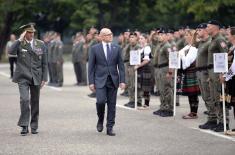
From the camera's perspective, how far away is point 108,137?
12.6m

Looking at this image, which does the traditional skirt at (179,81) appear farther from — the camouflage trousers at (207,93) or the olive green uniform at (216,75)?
the olive green uniform at (216,75)

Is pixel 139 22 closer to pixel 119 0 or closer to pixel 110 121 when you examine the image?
pixel 119 0

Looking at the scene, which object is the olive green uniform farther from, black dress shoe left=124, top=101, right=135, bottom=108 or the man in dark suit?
black dress shoe left=124, top=101, right=135, bottom=108

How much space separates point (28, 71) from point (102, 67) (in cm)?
134

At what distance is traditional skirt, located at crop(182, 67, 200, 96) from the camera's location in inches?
620

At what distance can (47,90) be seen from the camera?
25.1m

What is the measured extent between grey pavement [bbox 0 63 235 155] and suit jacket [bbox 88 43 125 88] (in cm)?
97

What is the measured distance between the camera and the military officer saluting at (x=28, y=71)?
1307cm

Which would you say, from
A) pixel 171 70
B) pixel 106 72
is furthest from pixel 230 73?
pixel 171 70

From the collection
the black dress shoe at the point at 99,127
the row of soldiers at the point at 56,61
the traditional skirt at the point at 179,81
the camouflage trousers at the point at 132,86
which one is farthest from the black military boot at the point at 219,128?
the row of soldiers at the point at 56,61

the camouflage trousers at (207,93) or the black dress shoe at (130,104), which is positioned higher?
the camouflage trousers at (207,93)

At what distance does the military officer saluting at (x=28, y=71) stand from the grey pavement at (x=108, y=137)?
405 mm

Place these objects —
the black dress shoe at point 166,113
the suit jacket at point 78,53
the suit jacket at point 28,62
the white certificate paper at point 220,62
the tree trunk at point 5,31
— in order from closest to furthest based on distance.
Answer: the white certificate paper at point 220,62
the suit jacket at point 28,62
the black dress shoe at point 166,113
the suit jacket at point 78,53
the tree trunk at point 5,31

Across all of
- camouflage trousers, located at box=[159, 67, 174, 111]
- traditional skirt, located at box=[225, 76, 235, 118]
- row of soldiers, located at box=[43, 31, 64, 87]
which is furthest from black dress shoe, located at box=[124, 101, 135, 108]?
row of soldiers, located at box=[43, 31, 64, 87]
